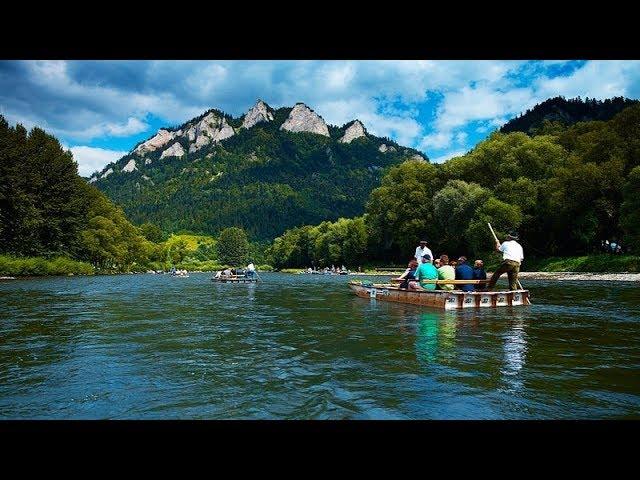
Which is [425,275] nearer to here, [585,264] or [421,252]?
[421,252]

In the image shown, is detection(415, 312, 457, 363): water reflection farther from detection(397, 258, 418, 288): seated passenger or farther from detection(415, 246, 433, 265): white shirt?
detection(397, 258, 418, 288): seated passenger

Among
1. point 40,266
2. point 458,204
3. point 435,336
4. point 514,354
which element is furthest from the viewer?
point 458,204

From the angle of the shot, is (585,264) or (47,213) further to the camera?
(47,213)

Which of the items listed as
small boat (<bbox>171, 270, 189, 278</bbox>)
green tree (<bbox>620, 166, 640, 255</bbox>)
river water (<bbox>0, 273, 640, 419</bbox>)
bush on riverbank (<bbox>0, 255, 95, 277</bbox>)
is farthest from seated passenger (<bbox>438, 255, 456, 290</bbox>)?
small boat (<bbox>171, 270, 189, 278</bbox>)

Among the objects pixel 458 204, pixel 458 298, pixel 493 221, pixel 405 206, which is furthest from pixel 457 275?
pixel 405 206

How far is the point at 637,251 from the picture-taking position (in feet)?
159

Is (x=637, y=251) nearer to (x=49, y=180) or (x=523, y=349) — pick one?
(x=523, y=349)

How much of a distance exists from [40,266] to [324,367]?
70.8m

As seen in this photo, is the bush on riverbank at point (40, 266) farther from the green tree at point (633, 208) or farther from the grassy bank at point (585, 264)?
the green tree at point (633, 208)

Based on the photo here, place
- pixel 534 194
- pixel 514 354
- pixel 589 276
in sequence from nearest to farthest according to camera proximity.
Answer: pixel 514 354 → pixel 589 276 → pixel 534 194

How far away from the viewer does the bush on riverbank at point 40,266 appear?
207 ft

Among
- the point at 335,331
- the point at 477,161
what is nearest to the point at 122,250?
the point at 477,161

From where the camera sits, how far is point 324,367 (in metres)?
10.1
